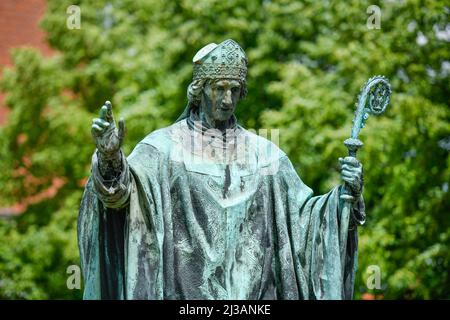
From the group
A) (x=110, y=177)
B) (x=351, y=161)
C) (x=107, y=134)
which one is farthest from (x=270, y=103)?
(x=107, y=134)

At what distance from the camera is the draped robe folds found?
39.3 ft

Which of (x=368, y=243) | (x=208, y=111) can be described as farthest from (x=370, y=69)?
(x=208, y=111)

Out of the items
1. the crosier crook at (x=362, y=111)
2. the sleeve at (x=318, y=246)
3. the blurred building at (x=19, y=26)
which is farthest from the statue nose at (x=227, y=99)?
the blurred building at (x=19, y=26)

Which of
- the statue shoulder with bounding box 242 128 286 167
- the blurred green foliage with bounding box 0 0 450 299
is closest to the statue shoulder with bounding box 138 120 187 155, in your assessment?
the statue shoulder with bounding box 242 128 286 167

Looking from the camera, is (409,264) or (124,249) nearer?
(124,249)

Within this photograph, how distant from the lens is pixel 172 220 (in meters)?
12.2

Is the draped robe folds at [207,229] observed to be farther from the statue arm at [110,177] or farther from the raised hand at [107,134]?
the raised hand at [107,134]

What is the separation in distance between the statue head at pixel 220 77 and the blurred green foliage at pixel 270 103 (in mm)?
10517

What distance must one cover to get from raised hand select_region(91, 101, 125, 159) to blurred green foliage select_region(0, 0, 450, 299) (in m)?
11.6

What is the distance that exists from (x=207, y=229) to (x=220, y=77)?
1.37 meters

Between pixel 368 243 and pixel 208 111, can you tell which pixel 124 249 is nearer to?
pixel 208 111

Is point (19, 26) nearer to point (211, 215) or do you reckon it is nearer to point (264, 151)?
point (264, 151)

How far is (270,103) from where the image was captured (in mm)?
26625

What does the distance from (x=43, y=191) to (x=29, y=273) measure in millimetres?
3770
